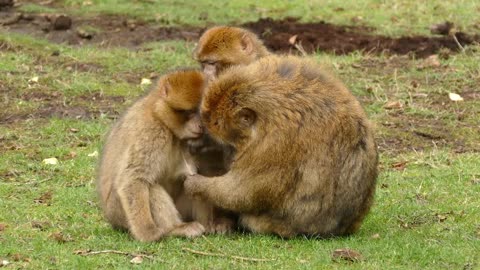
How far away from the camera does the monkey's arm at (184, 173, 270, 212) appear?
704cm

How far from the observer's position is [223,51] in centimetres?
889

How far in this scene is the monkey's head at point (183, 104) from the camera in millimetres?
7113

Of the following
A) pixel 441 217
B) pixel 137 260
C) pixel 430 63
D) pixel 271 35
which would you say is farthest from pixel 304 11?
pixel 137 260

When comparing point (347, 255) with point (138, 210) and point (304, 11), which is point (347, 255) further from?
point (304, 11)

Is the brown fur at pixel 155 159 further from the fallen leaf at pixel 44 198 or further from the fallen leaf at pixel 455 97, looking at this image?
the fallen leaf at pixel 455 97

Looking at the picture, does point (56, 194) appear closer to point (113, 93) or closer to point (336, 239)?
point (336, 239)

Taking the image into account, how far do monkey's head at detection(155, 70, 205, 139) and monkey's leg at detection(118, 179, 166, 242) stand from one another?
456mm

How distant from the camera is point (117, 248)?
273 inches

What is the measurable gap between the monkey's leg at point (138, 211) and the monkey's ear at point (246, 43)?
2.33 metres

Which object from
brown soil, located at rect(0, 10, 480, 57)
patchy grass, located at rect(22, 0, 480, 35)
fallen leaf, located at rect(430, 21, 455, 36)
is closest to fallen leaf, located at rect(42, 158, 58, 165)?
A: brown soil, located at rect(0, 10, 480, 57)

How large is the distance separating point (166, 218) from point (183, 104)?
0.77 meters

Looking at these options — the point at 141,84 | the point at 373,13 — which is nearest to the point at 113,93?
the point at 141,84

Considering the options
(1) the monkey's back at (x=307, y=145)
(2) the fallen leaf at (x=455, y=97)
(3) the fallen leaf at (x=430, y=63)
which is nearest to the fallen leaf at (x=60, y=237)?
(1) the monkey's back at (x=307, y=145)

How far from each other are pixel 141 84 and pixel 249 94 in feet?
19.8
